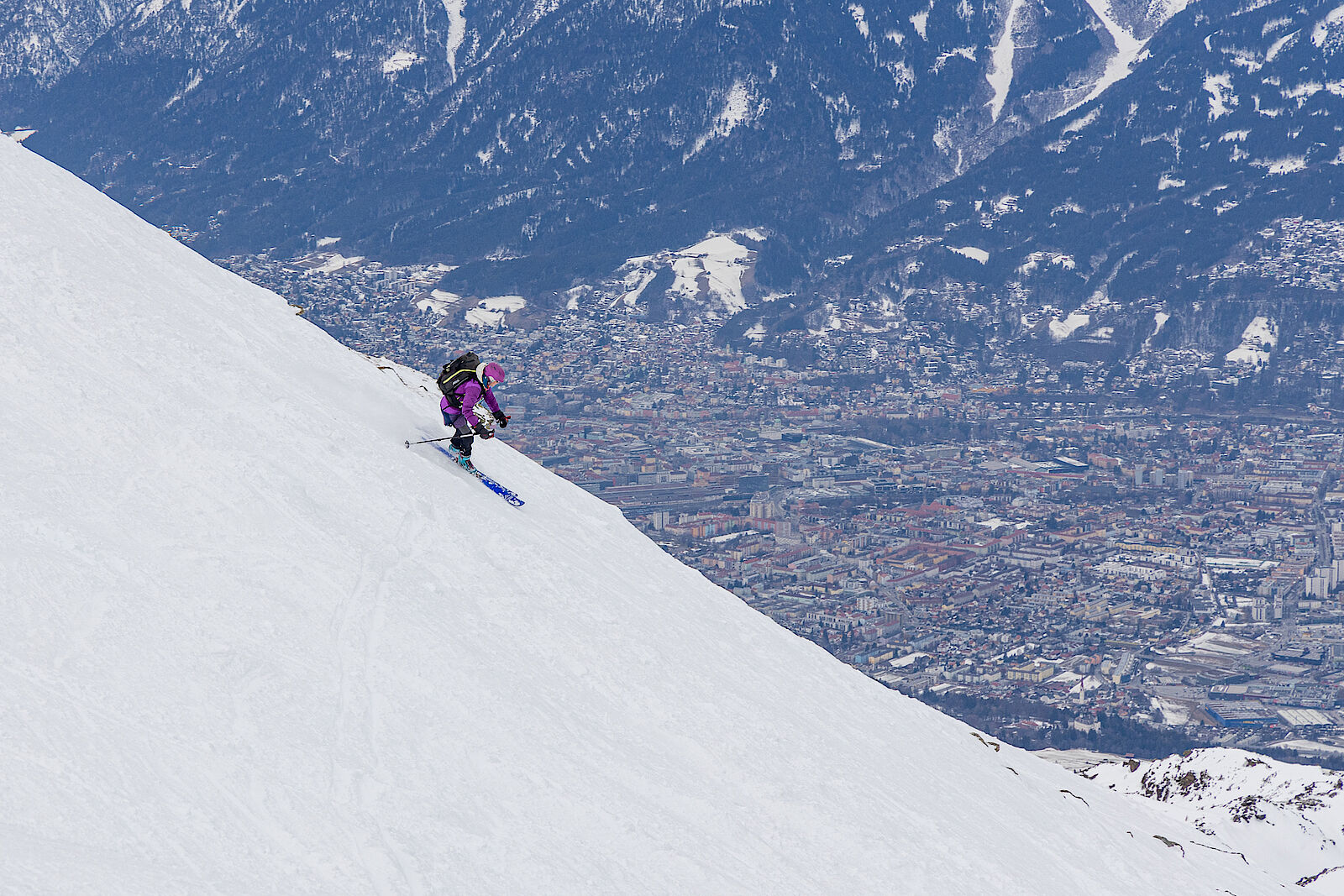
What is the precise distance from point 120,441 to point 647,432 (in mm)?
149647

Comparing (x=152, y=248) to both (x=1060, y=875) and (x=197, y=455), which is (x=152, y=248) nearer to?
(x=197, y=455)

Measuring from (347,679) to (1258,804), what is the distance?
19450 millimetres

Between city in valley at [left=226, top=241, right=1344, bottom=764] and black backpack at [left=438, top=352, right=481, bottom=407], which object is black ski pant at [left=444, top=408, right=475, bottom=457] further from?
city in valley at [left=226, top=241, right=1344, bottom=764]

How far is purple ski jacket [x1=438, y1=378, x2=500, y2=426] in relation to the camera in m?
14.6

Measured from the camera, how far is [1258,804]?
22.9 metres

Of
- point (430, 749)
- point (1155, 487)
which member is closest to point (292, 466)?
point (430, 749)

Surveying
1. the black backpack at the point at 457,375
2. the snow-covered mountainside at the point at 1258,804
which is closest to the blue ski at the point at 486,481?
the black backpack at the point at 457,375

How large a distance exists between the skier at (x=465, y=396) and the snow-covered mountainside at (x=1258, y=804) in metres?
12.9

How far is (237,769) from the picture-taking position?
823cm

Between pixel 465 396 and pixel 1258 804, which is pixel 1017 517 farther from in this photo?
pixel 465 396

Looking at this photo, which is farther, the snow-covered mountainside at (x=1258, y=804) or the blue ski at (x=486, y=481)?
the snow-covered mountainside at (x=1258, y=804)

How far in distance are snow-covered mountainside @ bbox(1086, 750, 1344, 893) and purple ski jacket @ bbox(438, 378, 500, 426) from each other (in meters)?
13.0

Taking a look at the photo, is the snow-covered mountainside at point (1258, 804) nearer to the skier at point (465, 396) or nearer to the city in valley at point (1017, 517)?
the skier at point (465, 396)

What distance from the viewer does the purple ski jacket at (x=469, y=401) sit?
47.9ft
